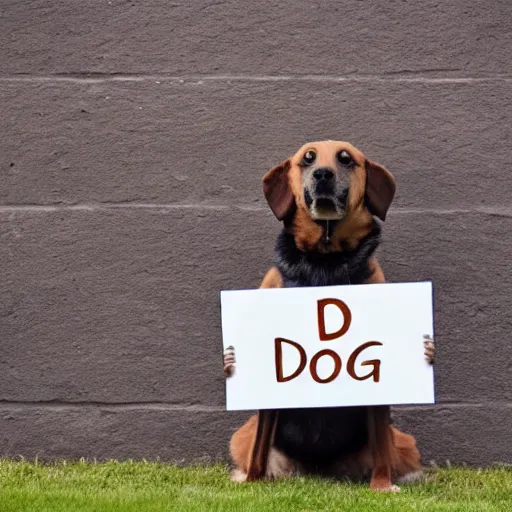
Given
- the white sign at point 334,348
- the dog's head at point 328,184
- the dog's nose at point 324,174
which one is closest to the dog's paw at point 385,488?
the white sign at point 334,348

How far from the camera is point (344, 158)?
11.9 feet

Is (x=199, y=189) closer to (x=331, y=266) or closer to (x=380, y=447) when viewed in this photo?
(x=331, y=266)

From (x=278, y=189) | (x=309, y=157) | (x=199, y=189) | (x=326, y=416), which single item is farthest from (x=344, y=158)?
(x=326, y=416)

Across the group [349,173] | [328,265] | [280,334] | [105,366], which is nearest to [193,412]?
[105,366]

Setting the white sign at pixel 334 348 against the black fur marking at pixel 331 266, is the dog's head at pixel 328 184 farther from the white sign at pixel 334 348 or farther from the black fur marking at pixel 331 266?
the white sign at pixel 334 348

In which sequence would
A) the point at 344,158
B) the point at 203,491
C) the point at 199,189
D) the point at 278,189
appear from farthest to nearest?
the point at 199,189, the point at 278,189, the point at 344,158, the point at 203,491

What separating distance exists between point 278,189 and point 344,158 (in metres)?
0.32

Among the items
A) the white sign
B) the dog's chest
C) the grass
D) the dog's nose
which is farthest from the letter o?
the dog's nose

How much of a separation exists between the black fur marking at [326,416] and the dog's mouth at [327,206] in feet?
0.63

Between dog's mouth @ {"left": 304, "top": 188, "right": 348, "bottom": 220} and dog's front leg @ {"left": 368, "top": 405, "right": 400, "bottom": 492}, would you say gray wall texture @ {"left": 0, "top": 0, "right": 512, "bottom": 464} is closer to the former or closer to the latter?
dog's front leg @ {"left": 368, "top": 405, "right": 400, "bottom": 492}

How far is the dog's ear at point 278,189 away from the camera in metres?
3.75

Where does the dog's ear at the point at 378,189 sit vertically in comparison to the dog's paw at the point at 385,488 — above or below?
above

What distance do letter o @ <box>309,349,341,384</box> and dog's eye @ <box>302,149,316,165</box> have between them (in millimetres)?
757

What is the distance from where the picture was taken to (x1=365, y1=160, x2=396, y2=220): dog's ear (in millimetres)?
3701
